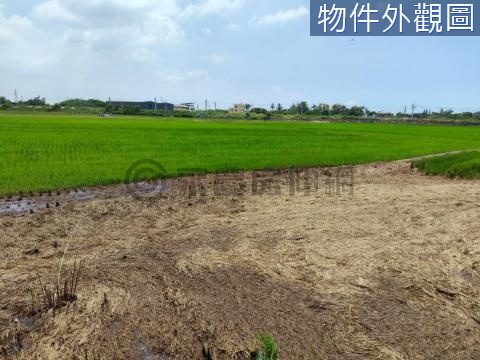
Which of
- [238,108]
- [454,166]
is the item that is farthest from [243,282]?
[238,108]

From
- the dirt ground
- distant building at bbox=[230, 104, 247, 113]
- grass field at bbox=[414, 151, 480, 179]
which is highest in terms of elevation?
distant building at bbox=[230, 104, 247, 113]

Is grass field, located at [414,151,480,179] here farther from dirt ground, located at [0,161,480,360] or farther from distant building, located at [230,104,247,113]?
distant building, located at [230,104,247,113]

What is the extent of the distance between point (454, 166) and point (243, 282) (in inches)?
372

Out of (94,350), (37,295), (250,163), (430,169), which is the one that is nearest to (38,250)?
(37,295)

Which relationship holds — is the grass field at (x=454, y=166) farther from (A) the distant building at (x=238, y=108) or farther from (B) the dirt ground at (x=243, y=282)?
(A) the distant building at (x=238, y=108)

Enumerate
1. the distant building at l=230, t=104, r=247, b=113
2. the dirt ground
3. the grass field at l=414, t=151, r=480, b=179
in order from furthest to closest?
the distant building at l=230, t=104, r=247, b=113 → the grass field at l=414, t=151, r=480, b=179 → the dirt ground

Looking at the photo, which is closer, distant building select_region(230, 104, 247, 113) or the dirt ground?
the dirt ground

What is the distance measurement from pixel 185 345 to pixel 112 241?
2.35 m

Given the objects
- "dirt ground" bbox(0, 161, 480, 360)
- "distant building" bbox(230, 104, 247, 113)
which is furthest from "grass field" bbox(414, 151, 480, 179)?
"distant building" bbox(230, 104, 247, 113)

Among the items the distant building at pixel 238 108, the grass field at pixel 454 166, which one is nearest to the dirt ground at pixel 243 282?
the grass field at pixel 454 166

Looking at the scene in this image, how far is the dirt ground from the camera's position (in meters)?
3.10

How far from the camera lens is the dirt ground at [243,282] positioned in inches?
122

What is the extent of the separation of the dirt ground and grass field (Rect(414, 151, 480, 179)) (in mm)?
4347

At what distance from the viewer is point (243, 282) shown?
3.99 meters
